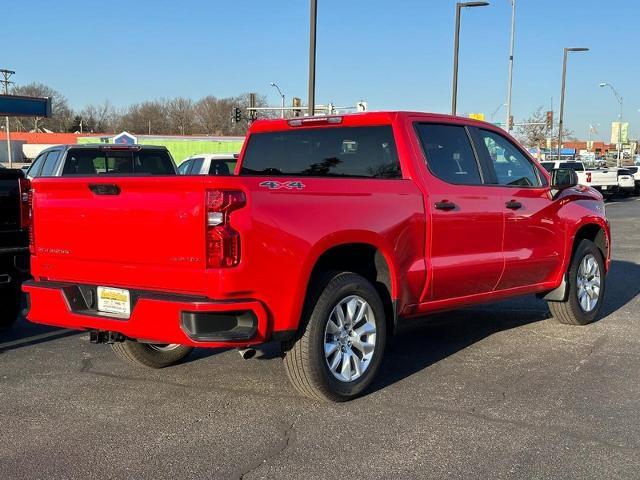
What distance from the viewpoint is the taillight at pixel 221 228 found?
3969mm

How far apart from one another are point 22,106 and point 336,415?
1926 centimetres

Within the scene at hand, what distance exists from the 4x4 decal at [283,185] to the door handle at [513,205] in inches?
92.4

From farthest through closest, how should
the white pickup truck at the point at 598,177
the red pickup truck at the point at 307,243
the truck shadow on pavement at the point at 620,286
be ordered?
the white pickup truck at the point at 598,177, the truck shadow on pavement at the point at 620,286, the red pickup truck at the point at 307,243

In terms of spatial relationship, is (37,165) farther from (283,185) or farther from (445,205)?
(283,185)

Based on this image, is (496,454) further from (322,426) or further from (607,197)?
(607,197)

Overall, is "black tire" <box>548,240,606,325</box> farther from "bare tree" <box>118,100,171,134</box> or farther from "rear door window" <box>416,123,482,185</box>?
"bare tree" <box>118,100,171,134</box>

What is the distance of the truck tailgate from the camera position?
4059 millimetres

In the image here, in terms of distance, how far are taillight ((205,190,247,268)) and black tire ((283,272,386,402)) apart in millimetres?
748

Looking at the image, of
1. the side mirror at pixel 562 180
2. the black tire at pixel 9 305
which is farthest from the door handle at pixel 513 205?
the black tire at pixel 9 305

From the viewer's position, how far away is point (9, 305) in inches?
269

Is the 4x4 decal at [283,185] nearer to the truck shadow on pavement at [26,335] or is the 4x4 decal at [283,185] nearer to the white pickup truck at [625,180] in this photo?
the truck shadow on pavement at [26,335]

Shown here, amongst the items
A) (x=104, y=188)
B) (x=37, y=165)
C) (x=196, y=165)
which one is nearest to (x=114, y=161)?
(x=37, y=165)

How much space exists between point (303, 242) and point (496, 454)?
1.63 meters

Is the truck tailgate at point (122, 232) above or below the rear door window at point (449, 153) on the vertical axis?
below
